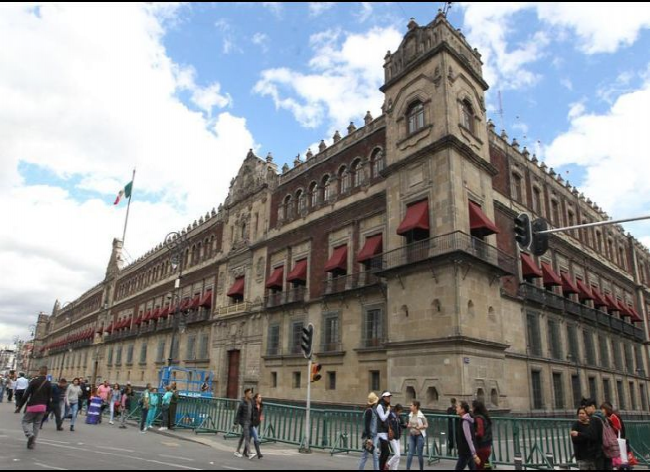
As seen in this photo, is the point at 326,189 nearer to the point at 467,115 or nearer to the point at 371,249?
the point at 371,249

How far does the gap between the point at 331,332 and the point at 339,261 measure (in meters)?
3.62

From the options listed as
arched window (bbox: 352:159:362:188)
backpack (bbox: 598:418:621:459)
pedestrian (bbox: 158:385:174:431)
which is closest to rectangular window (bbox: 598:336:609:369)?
arched window (bbox: 352:159:362:188)

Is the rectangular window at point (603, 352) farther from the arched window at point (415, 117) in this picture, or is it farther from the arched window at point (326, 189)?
the arched window at point (326, 189)

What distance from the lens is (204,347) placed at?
3594cm

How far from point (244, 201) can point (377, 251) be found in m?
15.7

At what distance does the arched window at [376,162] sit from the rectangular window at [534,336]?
1002cm

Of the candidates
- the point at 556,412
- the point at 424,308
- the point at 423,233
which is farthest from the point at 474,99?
the point at 556,412

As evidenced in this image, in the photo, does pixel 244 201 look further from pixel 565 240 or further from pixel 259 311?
pixel 565 240

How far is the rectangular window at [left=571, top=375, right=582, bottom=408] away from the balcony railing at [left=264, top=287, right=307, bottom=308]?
581 inches

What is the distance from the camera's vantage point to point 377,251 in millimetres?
22750

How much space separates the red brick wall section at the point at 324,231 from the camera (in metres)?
24.3

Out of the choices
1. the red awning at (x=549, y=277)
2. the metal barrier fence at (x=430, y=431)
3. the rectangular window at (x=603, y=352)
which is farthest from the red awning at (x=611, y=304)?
the metal barrier fence at (x=430, y=431)

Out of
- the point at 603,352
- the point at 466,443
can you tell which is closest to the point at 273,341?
the point at 603,352

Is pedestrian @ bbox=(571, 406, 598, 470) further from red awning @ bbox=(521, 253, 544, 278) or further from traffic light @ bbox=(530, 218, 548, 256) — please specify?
red awning @ bbox=(521, 253, 544, 278)
